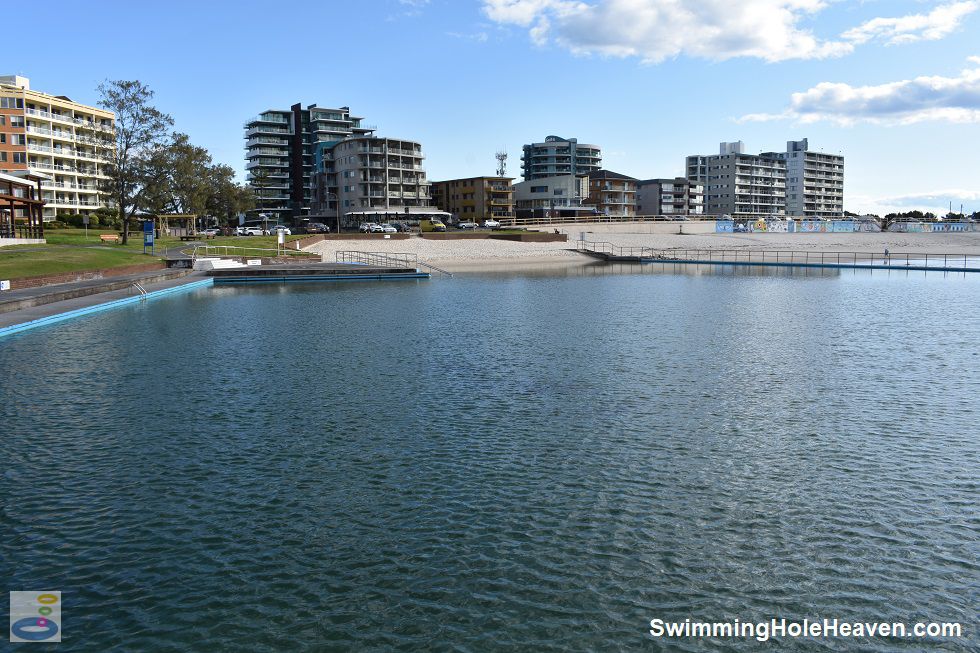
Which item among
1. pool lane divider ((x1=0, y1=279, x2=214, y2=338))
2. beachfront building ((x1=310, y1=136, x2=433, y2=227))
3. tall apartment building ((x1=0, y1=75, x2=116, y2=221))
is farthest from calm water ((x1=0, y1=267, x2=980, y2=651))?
beachfront building ((x1=310, y1=136, x2=433, y2=227))

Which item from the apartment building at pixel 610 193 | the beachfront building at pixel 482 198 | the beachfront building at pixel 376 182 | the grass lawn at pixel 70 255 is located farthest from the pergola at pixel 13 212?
the apartment building at pixel 610 193

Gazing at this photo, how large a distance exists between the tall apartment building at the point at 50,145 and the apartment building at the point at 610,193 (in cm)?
9952

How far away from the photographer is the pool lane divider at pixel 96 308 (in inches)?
1288

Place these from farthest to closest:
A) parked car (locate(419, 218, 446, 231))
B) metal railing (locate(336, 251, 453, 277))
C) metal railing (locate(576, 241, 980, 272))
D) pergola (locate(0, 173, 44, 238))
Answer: parked car (locate(419, 218, 446, 231))
metal railing (locate(576, 241, 980, 272))
metal railing (locate(336, 251, 453, 277))
pergola (locate(0, 173, 44, 238))

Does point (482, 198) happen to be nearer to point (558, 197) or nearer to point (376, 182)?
point (558, 197)

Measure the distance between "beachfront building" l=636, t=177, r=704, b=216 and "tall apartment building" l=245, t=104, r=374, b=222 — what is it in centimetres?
6748

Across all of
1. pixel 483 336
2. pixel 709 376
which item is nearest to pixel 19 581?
pixel 709 376

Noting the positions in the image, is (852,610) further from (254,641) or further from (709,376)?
(709,376)

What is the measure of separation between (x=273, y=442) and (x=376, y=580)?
7.49 meters

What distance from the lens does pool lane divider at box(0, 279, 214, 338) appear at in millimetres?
32719

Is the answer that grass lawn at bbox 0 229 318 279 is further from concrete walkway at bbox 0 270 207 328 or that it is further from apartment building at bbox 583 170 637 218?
apartment building at bbox 583 170 637 218

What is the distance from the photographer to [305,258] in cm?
7894

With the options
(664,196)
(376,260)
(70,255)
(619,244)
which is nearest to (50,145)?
(376,260)

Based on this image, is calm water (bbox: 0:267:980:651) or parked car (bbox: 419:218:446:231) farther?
parked car (bbox: 419:218:446:231)
